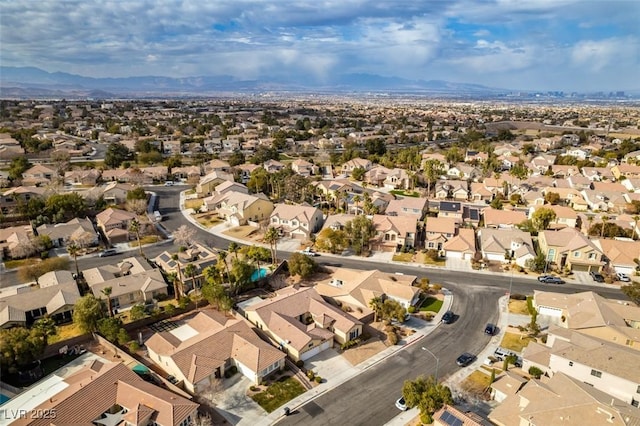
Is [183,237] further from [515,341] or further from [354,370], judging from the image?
[515,341]

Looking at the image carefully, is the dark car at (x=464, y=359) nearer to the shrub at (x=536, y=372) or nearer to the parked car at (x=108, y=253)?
the shrub at (x=536, y=372)

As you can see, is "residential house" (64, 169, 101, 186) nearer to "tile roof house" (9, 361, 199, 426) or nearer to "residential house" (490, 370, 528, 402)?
"tile roof house" (9, 361, 199, 426)

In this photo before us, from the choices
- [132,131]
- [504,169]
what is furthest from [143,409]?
[132,131]

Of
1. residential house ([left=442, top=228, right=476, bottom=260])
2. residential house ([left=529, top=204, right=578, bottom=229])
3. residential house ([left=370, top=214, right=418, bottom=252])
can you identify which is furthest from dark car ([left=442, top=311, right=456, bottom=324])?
residential house ([left=529, top=204, right=578, bottom=229])

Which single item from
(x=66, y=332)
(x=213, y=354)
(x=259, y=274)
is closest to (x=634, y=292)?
(x=259, y=274)

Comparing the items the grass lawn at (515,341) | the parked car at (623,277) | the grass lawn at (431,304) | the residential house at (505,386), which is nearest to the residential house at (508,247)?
the parked car at (623,277)

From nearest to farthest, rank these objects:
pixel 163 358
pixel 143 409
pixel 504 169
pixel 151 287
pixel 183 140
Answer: pixel 143 409 → pixel 163 358 → pixel 151 287 → pixel 504 169 → pixel 183 140

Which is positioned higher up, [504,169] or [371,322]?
[504,169]

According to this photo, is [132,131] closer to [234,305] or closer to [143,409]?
[234,305]
